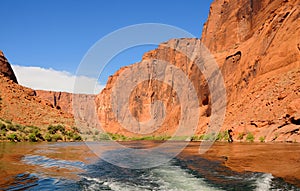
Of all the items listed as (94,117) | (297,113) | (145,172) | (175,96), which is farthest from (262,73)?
(94,117)

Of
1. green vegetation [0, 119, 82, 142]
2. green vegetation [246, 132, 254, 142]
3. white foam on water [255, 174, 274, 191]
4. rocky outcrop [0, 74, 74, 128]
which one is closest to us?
white foam on water [255, 174, 274, 191]

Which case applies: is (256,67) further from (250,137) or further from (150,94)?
(150,94)

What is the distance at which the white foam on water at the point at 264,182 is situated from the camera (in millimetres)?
6627

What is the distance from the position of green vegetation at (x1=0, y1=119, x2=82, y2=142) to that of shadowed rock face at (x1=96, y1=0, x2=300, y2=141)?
24.1 meters

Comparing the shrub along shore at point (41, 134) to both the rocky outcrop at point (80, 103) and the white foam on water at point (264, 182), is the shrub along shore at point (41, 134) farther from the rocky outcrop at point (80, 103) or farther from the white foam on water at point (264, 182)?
the rocky outcrop at point (80, 103)

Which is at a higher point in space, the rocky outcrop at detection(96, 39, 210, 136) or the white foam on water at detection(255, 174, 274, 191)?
the rocky outcrop at detection(96, 39, 210, 136)

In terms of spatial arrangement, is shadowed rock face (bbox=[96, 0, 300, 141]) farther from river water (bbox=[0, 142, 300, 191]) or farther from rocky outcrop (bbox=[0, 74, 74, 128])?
Answer: rocky outcrop (bbox=[0, 74, 74, 128])

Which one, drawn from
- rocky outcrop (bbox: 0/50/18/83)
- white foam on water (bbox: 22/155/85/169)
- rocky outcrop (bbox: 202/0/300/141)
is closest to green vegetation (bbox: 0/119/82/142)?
rocky outcrop (bbox: 0/50/18/83)

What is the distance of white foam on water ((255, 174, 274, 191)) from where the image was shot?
6.63 m

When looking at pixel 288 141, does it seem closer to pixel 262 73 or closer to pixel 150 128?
pixel 262 73

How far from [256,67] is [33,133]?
1249 inches

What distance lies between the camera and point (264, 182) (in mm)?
7164

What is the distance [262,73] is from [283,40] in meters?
4.77

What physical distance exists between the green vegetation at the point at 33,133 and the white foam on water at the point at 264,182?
3001cm
